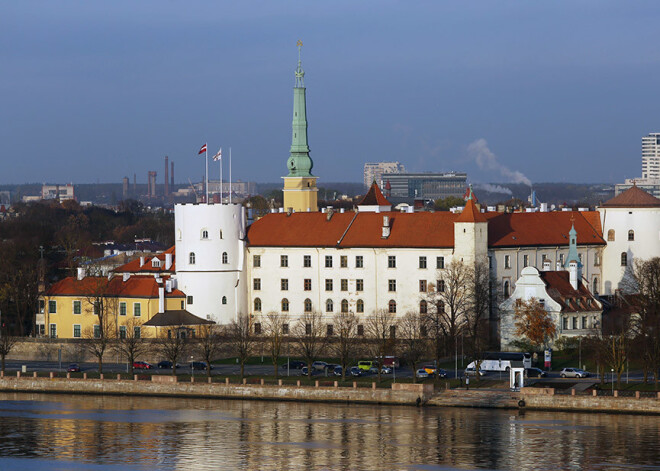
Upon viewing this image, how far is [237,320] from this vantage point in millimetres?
101188

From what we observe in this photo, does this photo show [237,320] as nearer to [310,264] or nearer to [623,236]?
[310,264]

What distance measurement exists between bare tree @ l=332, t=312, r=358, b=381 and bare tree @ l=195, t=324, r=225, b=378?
6.89 meters

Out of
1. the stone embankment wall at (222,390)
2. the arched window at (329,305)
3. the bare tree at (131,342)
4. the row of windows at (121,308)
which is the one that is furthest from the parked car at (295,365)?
the row of windows at (121,308)

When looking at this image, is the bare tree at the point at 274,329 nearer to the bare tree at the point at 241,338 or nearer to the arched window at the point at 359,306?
the bare tree at the point at 241,338

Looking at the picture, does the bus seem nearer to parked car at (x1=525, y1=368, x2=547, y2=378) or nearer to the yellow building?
parked car at (x1=525, y1=368, x2=547, y2=378)

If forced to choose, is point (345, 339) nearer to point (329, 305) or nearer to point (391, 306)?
point (391, 306)

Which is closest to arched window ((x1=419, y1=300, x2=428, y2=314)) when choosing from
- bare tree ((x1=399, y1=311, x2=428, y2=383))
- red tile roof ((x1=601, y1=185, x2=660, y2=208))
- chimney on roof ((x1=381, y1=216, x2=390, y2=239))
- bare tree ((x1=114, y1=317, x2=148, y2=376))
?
bare tree ((x1=399, y1=311, x2=428, y2=383))

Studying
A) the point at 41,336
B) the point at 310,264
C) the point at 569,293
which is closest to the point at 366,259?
the point at 310,264

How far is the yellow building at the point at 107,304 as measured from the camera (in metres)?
98.9

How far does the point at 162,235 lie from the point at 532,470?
118652 mm

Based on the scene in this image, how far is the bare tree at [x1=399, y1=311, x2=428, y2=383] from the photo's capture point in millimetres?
92769

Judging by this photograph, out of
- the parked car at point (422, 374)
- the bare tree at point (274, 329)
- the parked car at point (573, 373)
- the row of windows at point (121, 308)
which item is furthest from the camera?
the row of windows at point (121, 308)

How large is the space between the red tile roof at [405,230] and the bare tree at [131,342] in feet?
30.8

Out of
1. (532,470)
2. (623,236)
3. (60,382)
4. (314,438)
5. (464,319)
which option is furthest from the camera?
(623,236)
